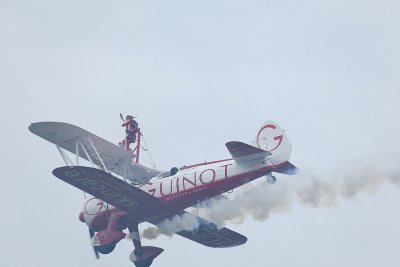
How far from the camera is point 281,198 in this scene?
34625 mm

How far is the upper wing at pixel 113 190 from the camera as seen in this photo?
3359 centimetres

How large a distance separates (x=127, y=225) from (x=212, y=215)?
3.18m

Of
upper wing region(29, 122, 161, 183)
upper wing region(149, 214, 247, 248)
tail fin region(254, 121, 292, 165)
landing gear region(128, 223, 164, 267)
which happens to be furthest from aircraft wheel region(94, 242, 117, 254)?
tail fin region(254, 121, 292, 165)

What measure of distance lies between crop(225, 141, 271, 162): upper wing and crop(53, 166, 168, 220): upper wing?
11.0ft

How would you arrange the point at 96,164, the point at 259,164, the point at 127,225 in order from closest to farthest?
the point at 259,164 → the point at 127,225 → the point at 96,164

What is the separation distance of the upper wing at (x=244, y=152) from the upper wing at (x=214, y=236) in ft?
17.7

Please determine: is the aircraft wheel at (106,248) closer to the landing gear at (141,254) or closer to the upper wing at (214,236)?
the landing gear at (141,254)

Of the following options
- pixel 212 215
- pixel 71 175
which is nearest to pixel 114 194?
pixel 71 175

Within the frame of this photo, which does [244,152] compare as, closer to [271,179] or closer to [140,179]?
[271,179]

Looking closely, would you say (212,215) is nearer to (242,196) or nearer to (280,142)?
(242,196)

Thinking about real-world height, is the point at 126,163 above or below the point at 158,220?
above

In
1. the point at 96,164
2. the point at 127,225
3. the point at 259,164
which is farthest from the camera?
the point at 96,164

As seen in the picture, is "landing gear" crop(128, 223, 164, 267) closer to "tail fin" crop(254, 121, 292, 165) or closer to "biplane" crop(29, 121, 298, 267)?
"biplane" crop(29, 121, 298, 267)

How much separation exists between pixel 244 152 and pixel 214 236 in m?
7.10
